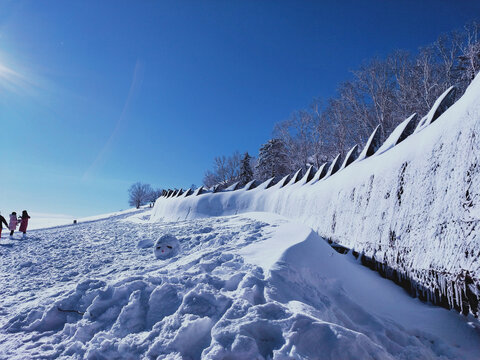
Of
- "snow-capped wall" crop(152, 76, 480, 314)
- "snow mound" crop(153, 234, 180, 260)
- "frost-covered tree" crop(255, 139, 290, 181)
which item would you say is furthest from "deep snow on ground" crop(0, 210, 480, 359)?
"frost-covered tree" crop(255, 139, 290, 181)

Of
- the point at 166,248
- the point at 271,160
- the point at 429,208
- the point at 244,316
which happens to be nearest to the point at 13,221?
the point at 166,248

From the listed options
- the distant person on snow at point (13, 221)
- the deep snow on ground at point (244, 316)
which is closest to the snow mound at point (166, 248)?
the deep snow on ground at point (244, 316)

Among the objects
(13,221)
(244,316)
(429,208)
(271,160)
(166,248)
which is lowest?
(13,221)

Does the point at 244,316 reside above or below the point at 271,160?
below

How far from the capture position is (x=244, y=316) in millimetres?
2053

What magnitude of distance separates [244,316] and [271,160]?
31.2 meters

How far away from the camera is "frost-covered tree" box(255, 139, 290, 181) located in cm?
3153

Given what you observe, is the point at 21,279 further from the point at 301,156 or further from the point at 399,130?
the point at 301,156

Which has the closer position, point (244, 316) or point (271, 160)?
point (244, 316)

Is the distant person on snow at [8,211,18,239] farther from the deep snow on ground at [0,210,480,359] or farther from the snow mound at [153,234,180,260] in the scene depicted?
the snow mound at [153,234,180,260]

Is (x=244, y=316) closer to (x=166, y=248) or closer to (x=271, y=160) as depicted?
(x=166, y=248)

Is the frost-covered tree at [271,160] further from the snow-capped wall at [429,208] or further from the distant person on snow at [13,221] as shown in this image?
the snow-capped wall at [429,208]

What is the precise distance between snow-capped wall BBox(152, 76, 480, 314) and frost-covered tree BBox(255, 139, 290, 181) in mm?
25890

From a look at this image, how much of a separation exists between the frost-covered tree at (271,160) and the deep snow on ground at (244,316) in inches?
1087
